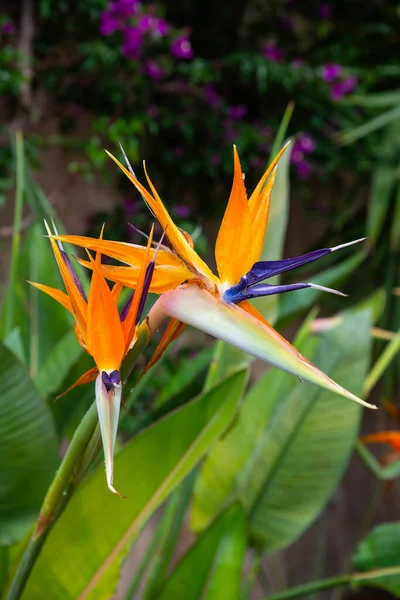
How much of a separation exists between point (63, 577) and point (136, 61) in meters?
0.92

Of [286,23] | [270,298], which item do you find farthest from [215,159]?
[270,298]

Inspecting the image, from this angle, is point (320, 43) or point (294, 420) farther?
point (320, 43)

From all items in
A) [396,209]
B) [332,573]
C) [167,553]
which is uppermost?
[167,553]

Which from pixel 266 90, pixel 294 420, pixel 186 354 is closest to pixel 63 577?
pixel 294 420

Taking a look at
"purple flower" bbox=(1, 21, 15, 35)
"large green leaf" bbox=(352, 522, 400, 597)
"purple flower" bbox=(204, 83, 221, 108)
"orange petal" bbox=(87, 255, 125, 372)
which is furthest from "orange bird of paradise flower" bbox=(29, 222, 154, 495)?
"purple flower" bbox=(204, 83, 221, 108)

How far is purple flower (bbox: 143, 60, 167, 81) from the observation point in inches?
40.8

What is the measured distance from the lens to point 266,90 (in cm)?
120

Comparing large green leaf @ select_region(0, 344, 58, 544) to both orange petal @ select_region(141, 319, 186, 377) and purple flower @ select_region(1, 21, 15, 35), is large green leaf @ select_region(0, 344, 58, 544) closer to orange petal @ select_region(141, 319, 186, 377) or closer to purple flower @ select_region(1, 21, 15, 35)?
orange petal @ select_region(141, 319, 186, 377)

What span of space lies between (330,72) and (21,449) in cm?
112

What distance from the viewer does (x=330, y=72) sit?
1188mm

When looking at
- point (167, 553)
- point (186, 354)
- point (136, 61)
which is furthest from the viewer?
point (186, 354)

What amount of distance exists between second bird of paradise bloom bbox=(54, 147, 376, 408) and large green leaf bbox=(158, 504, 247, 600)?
275 mm

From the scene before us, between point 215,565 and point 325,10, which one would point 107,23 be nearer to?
point 325,10

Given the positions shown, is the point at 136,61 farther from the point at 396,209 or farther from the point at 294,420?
the point at 294,420
